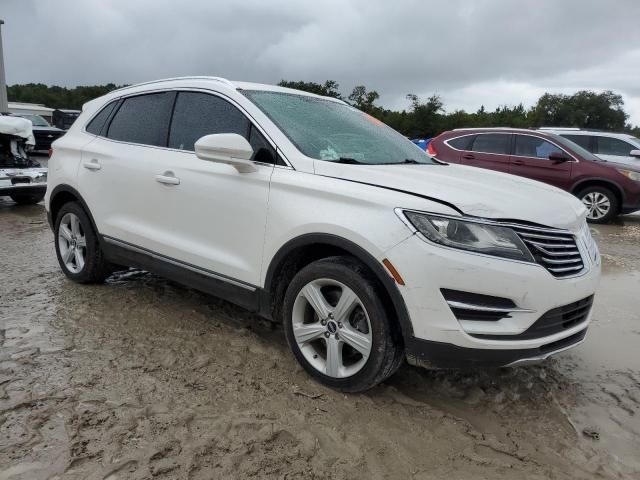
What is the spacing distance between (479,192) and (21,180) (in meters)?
8.47

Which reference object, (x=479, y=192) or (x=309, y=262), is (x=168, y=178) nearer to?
(x=309, y=262)

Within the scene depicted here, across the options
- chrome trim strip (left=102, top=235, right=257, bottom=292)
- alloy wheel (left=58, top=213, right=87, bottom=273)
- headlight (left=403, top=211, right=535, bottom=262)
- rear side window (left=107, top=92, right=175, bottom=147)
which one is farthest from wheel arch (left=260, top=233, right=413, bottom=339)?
alloy wheel (left=58, top=213, right=87, bottom=273)

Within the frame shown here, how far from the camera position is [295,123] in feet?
11.4

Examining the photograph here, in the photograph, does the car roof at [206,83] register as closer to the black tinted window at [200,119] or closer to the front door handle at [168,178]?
the black tinted window at [200,119]

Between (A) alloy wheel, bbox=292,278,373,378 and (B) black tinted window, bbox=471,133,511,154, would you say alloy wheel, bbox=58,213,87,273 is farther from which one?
(B) black tinted window, bbox=471,133,511,154

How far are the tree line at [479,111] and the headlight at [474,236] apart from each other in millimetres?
42206

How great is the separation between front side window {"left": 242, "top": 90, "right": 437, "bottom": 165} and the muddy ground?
1353 millimetres

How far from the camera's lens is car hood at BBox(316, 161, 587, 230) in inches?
105

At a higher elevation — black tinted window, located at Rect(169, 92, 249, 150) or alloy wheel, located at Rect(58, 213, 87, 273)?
black tinted window, located at Rect(169, 92, 249, 150)

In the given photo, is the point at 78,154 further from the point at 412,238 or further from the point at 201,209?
the point at 412,238

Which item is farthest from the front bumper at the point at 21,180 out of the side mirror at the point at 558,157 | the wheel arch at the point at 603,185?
the wheel arch at the point at 603,185

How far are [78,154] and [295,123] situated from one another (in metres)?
2.18

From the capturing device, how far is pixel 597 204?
392 inches

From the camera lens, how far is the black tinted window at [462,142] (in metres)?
10.6
